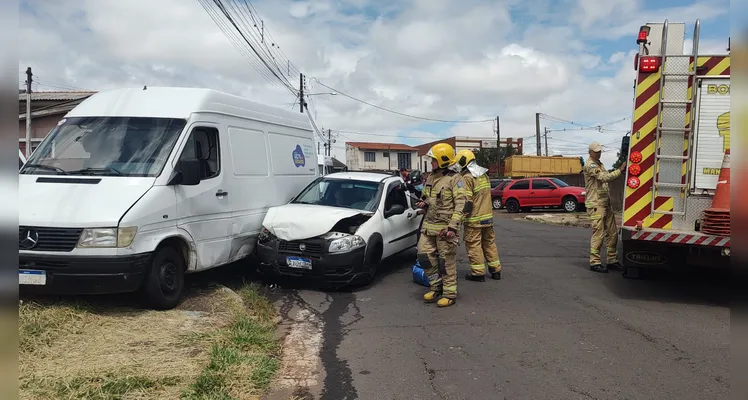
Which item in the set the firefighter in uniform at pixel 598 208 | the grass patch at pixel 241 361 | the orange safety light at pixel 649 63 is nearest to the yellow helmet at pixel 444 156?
the orange safety light at pixel 649 63

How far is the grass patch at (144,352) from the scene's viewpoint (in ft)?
12.3

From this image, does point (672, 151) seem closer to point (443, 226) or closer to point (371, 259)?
point (443, 226)

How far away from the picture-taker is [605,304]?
655 cm

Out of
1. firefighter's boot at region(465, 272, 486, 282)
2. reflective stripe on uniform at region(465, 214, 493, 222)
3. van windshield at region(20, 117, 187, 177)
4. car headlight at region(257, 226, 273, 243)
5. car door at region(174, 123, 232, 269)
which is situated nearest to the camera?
van windshield at region(20, 117, 187, 177)

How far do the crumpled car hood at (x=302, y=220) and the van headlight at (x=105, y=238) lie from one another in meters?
2.36

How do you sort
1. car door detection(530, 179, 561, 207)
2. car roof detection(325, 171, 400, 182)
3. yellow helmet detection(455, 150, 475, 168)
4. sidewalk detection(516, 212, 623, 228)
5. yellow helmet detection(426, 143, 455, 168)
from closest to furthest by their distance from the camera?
1. yellow helmet detection(426, 143, 455, 168)
2. yellow helmet detection(455, 150, 475, 168)
3. car roof detection(325, 171, 400, 182)
4. sidewalk detection(516, 212, 623, 228)
5. car door detection(530, 179, 561, 207)

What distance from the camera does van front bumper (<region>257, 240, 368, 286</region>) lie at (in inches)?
279

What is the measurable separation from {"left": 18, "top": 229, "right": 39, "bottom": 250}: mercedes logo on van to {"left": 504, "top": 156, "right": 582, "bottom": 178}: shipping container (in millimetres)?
36034

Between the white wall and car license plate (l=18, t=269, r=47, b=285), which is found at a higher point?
the white wall

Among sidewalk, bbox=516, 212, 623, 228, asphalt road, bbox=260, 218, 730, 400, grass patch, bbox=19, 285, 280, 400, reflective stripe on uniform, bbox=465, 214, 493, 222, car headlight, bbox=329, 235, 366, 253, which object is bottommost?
sidewalk, bbox=516, 212, 623, 228

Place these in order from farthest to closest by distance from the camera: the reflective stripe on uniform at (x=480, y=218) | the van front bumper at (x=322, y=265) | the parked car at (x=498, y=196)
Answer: the parked car at (x=498, y=196), the reflective stripe on uniform at (x=480, y=218), the van front bumper at (x=322, y=265)

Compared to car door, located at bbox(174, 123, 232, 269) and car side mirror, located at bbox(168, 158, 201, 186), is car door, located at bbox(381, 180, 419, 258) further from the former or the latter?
car side mirror, located at bbox(168, 158, 201, 186)

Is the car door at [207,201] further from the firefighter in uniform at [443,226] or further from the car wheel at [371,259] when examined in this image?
the firefighter in uniform at [443,226]

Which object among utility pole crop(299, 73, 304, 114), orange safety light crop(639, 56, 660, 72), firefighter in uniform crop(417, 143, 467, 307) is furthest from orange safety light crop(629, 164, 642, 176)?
utility pole crop(299, 73, 304, 114)
